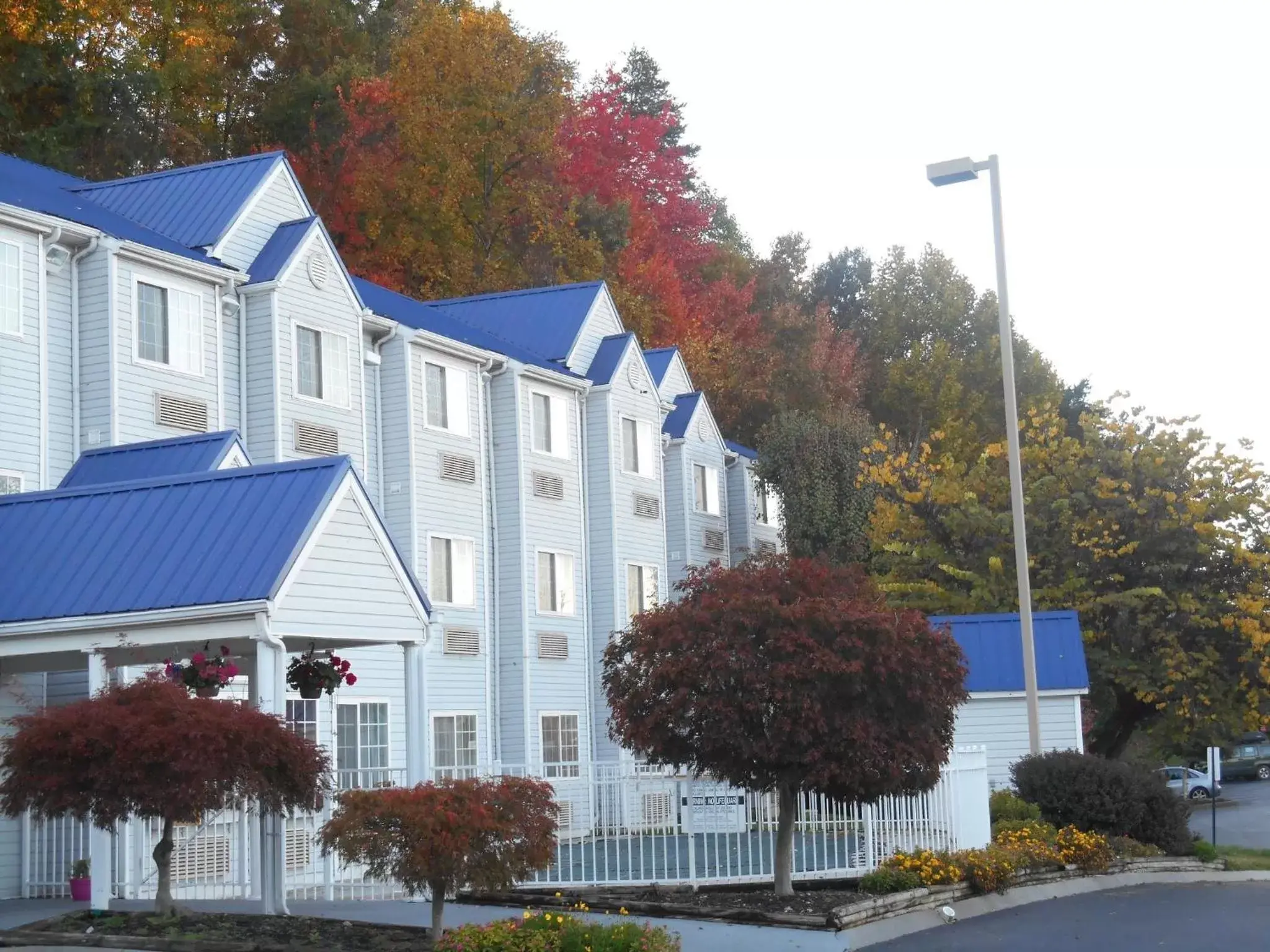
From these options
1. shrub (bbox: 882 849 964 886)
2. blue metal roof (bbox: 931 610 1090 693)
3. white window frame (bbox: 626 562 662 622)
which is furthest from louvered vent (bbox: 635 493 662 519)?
shrub (bbox: 882 849 964 886)

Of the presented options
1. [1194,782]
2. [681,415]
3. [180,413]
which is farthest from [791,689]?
[1194,782]

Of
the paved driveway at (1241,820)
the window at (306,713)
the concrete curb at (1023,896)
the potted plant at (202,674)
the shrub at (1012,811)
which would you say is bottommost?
the paved driveway at (1241,820)

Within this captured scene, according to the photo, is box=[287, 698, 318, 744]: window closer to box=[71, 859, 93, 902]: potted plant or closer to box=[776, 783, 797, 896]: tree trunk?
box=[71, 859, 93, 902]: potted plant

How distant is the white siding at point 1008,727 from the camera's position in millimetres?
33625

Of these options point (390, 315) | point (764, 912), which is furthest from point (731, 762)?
point (390, 315)

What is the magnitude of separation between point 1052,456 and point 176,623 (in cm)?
3142

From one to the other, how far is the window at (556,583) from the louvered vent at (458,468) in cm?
281

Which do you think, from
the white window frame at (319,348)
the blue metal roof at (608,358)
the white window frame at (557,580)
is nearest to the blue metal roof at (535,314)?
the blue metal roof at (608,358)

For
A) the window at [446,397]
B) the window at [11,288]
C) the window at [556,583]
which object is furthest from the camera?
the window at [556,583]

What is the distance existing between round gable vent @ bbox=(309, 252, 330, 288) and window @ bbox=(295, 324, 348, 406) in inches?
31.3

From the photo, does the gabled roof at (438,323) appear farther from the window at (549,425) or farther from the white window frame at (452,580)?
the white window frame at (452,580)

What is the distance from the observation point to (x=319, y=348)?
29.7m

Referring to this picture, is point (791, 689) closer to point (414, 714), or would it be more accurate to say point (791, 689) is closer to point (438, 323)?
point (414, 714)

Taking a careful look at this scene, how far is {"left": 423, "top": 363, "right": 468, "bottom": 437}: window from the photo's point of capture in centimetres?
3344
